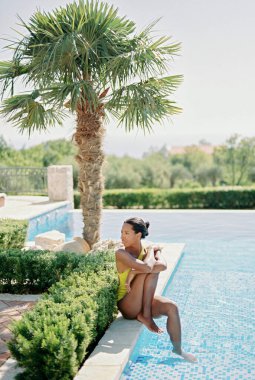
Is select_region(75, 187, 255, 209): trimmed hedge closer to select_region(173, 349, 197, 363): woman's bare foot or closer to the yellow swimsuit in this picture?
the yellow swimsuit

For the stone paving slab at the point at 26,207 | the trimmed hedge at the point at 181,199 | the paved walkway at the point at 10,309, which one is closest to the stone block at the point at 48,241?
the stone paving slab at the point at 26,207

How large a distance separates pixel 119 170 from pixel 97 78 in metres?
36.1

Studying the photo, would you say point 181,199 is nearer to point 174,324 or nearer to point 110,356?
point 174,324

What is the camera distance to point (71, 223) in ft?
51.7

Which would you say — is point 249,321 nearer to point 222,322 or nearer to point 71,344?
point 222,322

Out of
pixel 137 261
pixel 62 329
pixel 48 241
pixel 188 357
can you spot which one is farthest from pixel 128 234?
pixel 48 241

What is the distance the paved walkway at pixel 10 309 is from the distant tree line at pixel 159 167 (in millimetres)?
34597

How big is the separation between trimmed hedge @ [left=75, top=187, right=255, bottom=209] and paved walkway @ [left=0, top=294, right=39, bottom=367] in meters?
12.5

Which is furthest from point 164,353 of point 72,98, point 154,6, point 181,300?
point 154,6

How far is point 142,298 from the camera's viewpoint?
543cm

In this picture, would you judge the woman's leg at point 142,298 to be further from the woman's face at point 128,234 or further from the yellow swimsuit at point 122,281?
the woman's face at point 128,234

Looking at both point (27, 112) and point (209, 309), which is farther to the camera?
point (27, 112)

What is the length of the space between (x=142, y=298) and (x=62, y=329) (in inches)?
59.4

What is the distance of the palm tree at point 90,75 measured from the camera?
28.6 ft
